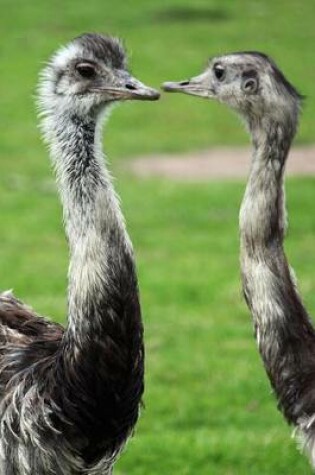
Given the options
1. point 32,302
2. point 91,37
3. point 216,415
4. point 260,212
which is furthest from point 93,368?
point 32,302

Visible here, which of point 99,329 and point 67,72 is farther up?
point 67,72

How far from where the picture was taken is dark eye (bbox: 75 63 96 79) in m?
5.20

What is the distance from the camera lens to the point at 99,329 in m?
5.04

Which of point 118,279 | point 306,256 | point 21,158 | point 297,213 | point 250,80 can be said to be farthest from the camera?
point 21,158

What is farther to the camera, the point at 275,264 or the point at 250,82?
the point at 250,82

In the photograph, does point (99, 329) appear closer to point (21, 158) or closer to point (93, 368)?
point (93, 368)

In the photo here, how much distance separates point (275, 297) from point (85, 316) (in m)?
0.70

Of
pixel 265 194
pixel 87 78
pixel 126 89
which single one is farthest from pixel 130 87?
pixel 265 194

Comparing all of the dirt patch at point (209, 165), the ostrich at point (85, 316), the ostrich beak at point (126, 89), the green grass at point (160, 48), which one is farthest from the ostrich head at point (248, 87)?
the green grass at point (160, 48)

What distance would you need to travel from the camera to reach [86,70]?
205 inches

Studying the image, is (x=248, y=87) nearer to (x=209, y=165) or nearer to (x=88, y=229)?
(x=88, y=229)

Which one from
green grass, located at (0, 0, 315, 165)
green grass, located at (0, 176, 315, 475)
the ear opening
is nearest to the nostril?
the ear opening

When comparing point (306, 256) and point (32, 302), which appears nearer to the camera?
point (32, 302)

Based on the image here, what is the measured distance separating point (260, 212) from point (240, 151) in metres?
12.9
